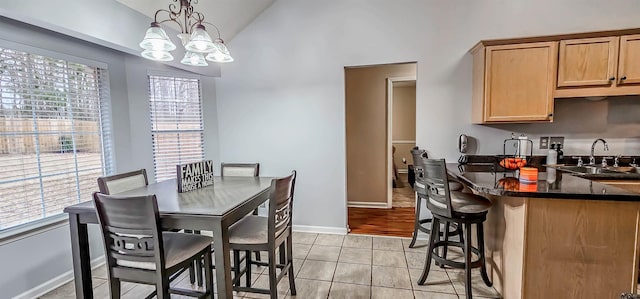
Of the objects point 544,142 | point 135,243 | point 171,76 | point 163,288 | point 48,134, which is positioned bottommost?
point 163,288

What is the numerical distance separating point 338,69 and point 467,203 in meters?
2.03

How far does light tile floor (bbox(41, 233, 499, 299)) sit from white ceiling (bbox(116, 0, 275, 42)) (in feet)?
8.11

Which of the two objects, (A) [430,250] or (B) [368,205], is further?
(B) [368,205]

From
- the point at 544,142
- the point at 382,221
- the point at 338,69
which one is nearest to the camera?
the point at 544,142

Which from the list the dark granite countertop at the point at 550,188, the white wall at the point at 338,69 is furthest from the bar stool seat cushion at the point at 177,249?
the dark granite countertop at the point at 550,188

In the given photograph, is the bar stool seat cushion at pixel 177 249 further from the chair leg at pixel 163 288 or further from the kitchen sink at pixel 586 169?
the kitchen sink at pixel 586 169

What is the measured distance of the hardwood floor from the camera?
3.54m

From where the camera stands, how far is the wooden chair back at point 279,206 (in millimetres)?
1859

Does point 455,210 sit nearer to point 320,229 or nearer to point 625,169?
point 320,229

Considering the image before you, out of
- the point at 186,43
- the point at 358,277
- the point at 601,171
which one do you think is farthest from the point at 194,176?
the point at 601,171

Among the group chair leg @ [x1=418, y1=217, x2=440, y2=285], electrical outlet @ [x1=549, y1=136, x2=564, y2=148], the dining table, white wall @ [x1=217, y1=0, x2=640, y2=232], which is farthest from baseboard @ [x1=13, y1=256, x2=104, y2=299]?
electrical outlet @ [x1=549, y1=136, x2=564, y2=148]

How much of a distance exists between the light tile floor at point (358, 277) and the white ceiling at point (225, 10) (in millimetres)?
2473

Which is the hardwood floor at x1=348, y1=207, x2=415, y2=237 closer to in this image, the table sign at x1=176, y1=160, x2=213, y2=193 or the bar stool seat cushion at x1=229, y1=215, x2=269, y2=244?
the bar stool seat cushion at x1=229, y1=215, x2=269, y2=244

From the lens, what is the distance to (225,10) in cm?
313
